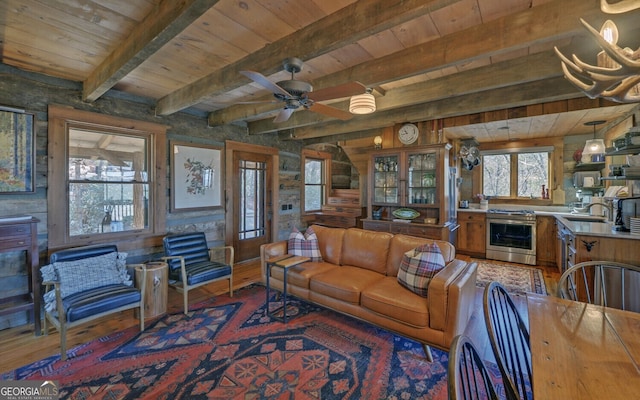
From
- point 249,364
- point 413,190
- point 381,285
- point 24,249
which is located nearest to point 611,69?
point 381,285

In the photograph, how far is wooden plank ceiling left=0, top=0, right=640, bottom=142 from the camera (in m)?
1.79

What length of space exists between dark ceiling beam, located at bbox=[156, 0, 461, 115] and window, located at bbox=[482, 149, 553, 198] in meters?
5.42

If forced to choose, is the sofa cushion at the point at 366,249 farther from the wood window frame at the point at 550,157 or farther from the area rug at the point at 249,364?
the wood window frame at the point at 550,157

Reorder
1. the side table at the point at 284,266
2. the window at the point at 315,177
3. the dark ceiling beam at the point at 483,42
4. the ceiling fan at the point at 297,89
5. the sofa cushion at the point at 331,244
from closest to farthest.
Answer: the dark ceiling beam at the point at 483,42 → the ceiling fan at the point at 297,89 → the side table at the point at 284,266 → the sofa cushion at the point at 331,244 → the window at the point at 315,177

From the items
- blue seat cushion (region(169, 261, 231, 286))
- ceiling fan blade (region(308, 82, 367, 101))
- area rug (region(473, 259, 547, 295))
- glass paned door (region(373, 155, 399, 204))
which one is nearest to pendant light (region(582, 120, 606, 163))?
area rug (region(473, 259, 547, 295))

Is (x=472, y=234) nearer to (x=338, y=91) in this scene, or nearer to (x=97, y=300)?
(x=338, y=91)

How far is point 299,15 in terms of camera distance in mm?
1920

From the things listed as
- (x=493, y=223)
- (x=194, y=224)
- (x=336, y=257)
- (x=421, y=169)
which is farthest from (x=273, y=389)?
(x=493, y=223)

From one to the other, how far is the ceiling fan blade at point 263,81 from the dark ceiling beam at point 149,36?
1.43 feet

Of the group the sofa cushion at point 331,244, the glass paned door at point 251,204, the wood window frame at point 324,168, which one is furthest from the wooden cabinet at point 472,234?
the glass paned door at point 251,204

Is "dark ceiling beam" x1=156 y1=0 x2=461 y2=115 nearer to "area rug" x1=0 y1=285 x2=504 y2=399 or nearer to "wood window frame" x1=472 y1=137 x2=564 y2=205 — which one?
"area rug" x1=0 y1=285 x2=504 y2=399

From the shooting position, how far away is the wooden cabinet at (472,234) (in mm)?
5496

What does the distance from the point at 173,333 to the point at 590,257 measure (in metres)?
4.15

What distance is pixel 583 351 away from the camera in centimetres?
116
